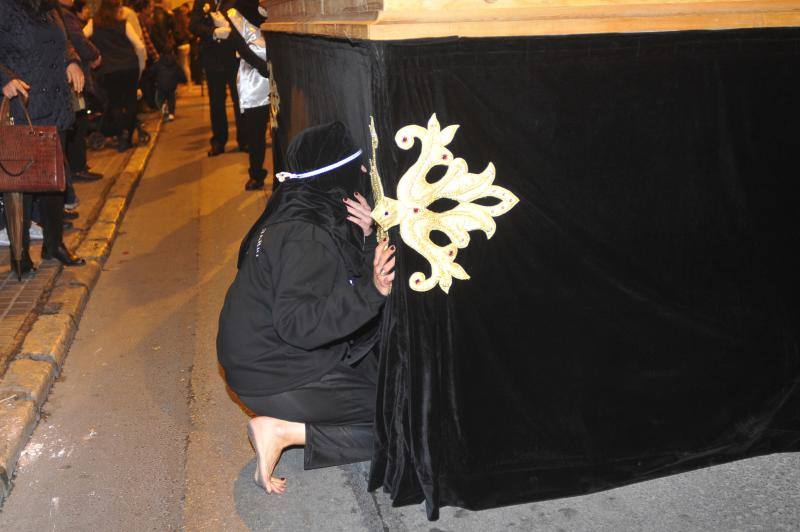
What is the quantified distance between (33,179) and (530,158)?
325 centimetres

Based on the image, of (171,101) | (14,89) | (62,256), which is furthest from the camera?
(171,101)

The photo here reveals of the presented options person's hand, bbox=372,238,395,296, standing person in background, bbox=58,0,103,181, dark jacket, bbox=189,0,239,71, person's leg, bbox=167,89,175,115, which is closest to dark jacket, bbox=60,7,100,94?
standing person in background, bbox=58,0,103,181

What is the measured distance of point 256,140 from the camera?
788 centimetres

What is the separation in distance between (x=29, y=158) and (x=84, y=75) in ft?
5.93

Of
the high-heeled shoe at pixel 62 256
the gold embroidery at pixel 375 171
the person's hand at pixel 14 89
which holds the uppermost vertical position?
the person's hand at pixel 14 89

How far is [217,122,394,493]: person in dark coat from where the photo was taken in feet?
9.64

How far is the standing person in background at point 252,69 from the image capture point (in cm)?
726

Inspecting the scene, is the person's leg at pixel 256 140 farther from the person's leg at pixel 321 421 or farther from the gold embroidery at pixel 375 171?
the gold embroidery at pixel 375 171

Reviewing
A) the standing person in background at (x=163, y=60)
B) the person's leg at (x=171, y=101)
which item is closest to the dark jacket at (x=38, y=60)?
the standing person in background at (x=163, y=60)

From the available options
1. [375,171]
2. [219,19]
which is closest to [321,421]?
[375,171]

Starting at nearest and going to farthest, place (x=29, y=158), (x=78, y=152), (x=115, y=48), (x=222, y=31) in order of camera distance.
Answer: (x=29, y=158)
(x=222, y=31)
(x=78, y=152)
(x=115, y=48)

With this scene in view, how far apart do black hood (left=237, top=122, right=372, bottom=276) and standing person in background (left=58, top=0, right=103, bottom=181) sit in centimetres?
404

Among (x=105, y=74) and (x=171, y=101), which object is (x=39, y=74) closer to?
(x=105, y=74)

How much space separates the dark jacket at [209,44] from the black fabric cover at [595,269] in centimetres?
622
